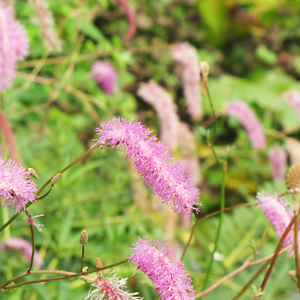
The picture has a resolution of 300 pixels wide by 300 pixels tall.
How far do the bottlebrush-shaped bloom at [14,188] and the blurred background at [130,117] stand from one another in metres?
0.19

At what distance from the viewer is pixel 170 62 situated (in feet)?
7.61

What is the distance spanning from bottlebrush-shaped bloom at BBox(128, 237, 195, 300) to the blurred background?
0.10m

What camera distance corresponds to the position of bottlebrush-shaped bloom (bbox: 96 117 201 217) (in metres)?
0.42

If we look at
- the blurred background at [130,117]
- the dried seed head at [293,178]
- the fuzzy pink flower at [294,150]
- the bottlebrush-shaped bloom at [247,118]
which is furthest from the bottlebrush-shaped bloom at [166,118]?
the dried seed head at [293,178]

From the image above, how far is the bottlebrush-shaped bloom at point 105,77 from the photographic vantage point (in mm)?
1458

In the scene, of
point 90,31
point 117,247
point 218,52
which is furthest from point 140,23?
point 117,247

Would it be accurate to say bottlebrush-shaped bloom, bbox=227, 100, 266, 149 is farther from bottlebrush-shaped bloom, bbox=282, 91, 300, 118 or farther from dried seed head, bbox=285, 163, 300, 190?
dried seed head, bbox=285, 163, 300, 190

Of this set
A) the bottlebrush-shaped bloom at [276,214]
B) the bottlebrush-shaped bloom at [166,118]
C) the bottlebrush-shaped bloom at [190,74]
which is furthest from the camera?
the bottlebrush-shaped bloom at [190,74]

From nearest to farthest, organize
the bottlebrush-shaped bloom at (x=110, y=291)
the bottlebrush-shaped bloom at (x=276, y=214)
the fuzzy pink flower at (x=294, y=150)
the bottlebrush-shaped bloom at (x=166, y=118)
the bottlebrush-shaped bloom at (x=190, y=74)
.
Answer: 1. the bottlebrush-shaped bloom at (x=110, y=291)
2. the bottlebrush-shaped bloom at (x=276, y=214)
3. the bottlebrush-shaped bloom at (x=166, y=118)
4. the bottlebrush-shaped bloom at (x=190, y=74)
5. the fuzzy pink flower at (x=294, y=150)

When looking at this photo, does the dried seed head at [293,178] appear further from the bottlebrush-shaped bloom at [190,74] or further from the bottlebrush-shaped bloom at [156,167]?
the bottlebrush-shaped bloom at [190,74]

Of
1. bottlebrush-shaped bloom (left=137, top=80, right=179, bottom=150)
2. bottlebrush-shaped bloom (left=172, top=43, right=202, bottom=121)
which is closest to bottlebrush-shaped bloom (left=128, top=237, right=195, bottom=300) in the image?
bottlebrush-shaped bloom (left=137, top=80, right=179, bottom=150)

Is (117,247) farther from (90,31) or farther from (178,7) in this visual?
(178,7)

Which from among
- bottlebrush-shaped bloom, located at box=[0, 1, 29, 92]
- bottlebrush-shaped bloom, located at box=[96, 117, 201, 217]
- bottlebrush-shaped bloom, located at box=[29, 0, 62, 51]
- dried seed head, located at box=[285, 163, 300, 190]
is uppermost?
bottlebrush-shaped bloom, located at box=[29, 0, 62, 51]

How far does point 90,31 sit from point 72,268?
824mm
